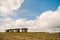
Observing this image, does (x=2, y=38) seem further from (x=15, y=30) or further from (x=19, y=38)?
(x=15, y=30)

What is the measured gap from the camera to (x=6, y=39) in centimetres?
1125

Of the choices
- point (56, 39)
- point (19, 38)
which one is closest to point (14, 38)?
point (19, 38)

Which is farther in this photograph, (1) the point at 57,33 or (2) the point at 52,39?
(1) the point at 57,33

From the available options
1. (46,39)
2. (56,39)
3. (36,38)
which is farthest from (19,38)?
(56,39)

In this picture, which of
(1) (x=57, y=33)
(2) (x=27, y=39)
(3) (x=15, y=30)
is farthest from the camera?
(3) (x=15, y=30)

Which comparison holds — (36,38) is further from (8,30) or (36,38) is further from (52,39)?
(8,30)

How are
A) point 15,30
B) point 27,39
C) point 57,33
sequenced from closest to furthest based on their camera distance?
point 27,39 → point 57,33 → point 15,30

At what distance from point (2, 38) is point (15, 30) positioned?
4.06 m

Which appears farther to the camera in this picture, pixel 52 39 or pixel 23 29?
pixel 23 29

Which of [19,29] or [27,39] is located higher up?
[19,29]

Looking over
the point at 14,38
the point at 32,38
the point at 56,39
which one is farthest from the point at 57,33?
the point at 14,38

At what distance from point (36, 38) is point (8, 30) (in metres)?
4.90

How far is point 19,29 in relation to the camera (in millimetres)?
15727

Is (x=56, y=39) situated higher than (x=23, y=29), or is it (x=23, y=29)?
(x=23, y=29)
